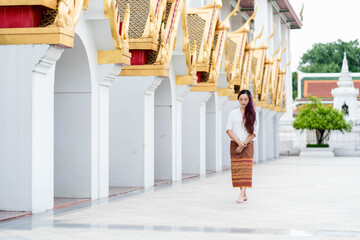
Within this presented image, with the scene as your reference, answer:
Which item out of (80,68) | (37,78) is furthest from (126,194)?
(37,78)

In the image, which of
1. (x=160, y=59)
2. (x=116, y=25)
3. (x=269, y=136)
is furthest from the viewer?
(x=269, y=136)

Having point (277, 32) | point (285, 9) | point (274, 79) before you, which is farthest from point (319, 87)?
point (274, 79)

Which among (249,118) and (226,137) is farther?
(226,137)

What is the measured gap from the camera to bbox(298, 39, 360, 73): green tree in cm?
8418

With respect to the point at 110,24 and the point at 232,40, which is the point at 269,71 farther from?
the point at 110,24

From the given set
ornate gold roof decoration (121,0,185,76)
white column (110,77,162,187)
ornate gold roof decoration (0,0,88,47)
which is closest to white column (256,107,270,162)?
ornate gold roof decoration (121,0,185,76)

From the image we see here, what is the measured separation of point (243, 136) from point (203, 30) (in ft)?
27.5

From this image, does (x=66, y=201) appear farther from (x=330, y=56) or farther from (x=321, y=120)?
(x=330, y=56)

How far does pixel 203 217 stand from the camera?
9.02 meters

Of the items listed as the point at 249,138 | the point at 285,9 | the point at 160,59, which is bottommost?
the point at 249,138

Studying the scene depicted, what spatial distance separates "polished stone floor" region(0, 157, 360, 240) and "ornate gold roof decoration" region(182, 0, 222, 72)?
5573 millimetres

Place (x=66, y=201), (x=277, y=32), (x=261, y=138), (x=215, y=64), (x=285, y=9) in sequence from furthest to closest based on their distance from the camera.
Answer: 1. (x=285, y=9)
2. (x=277, y=32)
3. (x=261, y=138)
4. (x=215, y=64)
5. (x=66, y=201)

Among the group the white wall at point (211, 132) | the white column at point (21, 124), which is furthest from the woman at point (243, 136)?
the white wall at point (211, 132)

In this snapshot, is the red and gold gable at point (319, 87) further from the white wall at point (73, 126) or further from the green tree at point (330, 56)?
the white wall at point (73, 126)
